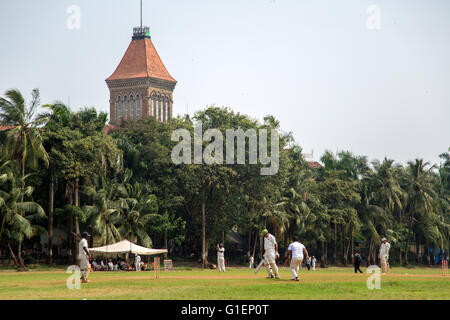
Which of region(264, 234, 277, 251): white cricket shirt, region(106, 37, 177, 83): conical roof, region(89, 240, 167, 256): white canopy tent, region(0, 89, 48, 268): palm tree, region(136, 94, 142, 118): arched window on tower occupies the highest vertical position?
region(106, 37, 177, 83): conical roof

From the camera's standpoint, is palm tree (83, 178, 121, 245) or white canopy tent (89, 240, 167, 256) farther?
palm tree (83, 178, 121, 245)

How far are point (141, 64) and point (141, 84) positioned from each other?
3.62 meters

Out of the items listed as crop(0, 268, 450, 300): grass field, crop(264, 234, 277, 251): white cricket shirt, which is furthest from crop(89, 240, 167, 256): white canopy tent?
crop(264, 234, 277, 251): white cricket shirt

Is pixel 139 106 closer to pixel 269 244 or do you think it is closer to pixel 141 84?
pixel 141 84

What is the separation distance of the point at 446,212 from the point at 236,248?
28125 millimetres

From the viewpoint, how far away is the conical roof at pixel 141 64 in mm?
126312

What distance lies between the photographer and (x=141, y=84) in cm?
12581

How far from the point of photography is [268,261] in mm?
26562

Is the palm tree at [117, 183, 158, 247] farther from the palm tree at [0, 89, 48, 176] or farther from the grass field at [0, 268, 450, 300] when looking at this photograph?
the grass field at [0, 268, 450, 300]

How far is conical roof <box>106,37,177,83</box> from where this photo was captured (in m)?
126

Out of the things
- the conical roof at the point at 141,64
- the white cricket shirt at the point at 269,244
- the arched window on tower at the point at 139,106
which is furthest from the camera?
the conical roof at the point at 141,64

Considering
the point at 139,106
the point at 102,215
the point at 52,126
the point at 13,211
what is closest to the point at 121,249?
the point at 102,215

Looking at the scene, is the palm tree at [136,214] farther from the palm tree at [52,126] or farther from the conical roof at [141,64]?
the conical roof at [141,64]

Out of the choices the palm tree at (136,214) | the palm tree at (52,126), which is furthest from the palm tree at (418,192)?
the palm tree at (52,126)
